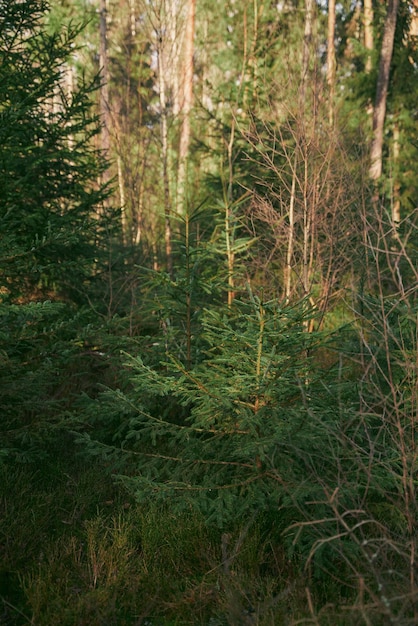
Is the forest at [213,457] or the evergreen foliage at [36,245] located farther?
the evergreen foliage at [36,245]

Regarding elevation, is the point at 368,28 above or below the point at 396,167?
above

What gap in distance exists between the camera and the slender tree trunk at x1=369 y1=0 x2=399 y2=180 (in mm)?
15203

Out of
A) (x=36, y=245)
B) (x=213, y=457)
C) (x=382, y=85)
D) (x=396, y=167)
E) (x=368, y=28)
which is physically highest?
(x=368, y=28)

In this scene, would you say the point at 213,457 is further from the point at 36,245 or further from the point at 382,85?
the point at 382,85

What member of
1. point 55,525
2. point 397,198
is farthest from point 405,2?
point 55,525

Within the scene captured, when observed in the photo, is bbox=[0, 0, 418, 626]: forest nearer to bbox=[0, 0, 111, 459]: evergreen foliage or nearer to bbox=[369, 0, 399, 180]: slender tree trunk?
bbox=[0, 0, 111, 459]: evergreen foliage

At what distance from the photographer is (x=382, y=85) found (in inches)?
617

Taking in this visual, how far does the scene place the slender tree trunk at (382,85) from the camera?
15203 mm

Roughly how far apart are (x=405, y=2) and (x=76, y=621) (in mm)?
18107

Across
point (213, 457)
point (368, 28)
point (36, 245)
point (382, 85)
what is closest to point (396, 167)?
point (382, 85)

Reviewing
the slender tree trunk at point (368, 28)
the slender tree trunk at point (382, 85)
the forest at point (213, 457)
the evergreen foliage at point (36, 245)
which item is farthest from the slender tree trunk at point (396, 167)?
the evergreen foliage at point (36, 245)

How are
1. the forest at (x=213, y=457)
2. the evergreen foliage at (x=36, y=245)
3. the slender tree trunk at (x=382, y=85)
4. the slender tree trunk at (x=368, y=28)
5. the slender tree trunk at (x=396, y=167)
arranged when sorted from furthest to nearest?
the slender tree trunk at (x=368, y=28), the slender tree trunk at (x=396, y=167), the slender tree trunk at (x=382, y=85), the evergreen foliage at (x=36, y=245), the forest at (x=213, y=457)

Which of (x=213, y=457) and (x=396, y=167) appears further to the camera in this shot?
(x=396, y=167)

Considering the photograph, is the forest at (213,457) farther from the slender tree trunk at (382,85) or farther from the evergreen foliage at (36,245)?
the slender tree trunk at (382,85)
